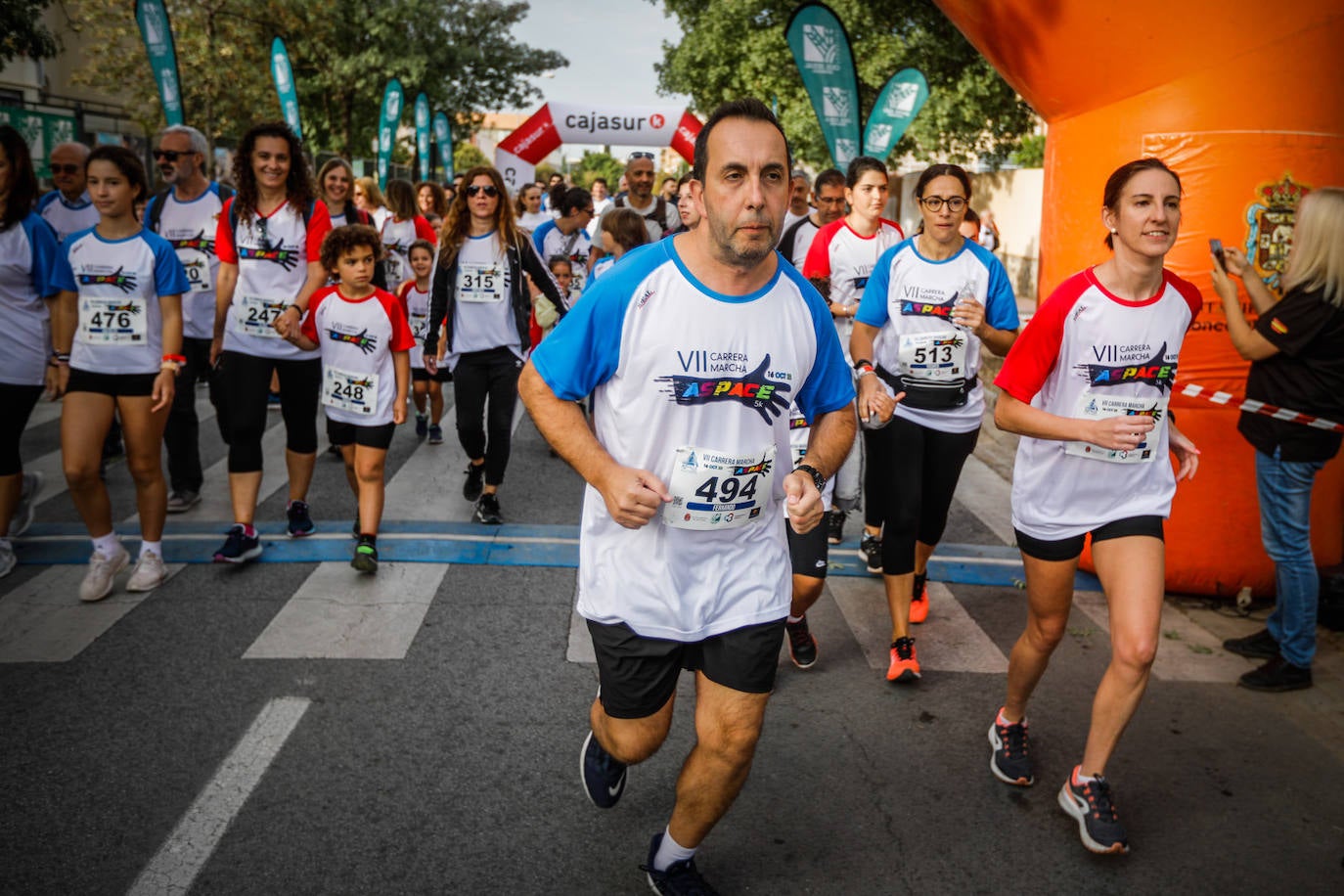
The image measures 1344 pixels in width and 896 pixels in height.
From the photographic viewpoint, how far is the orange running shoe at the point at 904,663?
4492 mm

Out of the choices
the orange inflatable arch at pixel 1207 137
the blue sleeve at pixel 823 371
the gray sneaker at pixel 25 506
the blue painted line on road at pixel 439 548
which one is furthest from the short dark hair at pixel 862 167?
the gray sneaker at pixel 25 506

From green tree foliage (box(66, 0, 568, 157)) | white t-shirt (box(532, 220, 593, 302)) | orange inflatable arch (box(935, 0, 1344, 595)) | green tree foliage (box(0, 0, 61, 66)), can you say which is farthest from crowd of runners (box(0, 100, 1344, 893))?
green tree foliage (box(66, 0, 568, 157))

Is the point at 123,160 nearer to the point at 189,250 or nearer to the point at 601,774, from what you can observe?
the point at 189,250

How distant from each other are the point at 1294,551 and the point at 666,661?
3.18 meters

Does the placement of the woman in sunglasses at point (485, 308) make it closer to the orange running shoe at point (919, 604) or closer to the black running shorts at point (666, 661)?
the orange running shoe at point (919, 604)

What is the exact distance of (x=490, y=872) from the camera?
308cm

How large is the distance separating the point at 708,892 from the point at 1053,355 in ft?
6.73

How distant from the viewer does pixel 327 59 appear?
106 feet

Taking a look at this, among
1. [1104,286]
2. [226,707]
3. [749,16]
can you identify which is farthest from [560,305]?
[749,16]

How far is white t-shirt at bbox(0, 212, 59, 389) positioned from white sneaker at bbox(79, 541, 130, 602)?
97 centimetres

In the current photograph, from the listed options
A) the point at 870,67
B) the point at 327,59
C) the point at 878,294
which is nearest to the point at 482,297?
the point at 878,294

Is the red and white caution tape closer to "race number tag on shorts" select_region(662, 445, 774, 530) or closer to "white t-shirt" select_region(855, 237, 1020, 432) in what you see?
"white t-shirt" select_region(855, 237, 1020, 432)

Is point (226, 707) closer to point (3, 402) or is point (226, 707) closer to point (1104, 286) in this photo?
point (3, 402)

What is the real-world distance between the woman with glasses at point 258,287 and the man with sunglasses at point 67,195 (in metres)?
2.58
